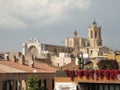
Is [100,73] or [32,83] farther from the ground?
[100,73]

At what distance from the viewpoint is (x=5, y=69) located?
56.3 m

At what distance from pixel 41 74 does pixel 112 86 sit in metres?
17.6

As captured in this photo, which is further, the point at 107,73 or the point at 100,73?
the point at 100,73

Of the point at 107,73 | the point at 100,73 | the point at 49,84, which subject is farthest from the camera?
the point at 49,84

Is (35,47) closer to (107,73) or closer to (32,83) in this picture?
(32,83)

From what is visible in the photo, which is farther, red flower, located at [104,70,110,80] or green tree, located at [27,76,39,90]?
green tree, located at [27,76,39,90]

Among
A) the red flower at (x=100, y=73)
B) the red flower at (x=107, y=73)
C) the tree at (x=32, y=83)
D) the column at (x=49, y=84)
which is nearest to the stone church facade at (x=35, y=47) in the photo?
the column at (x=49, y=84)

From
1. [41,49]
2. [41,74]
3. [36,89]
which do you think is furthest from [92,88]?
[41,49]

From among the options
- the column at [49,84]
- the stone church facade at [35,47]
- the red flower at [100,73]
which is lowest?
the column at [49,84]

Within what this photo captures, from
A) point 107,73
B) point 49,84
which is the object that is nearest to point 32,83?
point 49,84

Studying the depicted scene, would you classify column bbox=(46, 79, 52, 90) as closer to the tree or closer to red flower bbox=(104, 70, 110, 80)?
the tree

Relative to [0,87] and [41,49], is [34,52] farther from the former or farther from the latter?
[0,87]

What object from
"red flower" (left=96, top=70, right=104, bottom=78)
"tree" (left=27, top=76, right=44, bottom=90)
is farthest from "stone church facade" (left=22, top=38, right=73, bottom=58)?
"red flower" (left=96, top=70, right=104, bottom=78)

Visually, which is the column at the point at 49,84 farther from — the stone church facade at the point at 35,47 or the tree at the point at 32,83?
the stone church facade at the point at 35,47
